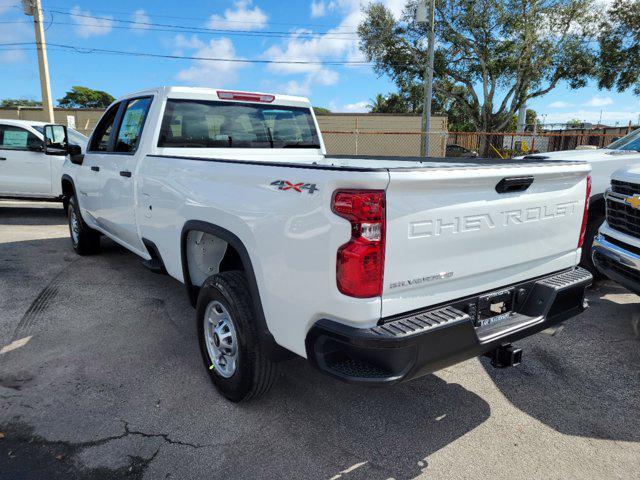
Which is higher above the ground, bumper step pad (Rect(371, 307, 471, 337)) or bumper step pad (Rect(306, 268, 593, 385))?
bumper step pad (Rect(371, 307, 471, 337))

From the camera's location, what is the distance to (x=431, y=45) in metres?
19.5

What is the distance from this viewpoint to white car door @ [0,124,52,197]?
9180 millimetres

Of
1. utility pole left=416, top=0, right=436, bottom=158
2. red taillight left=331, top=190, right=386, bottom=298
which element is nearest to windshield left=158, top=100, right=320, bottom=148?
red taillight left=331, top=190, right=386, bottom=298

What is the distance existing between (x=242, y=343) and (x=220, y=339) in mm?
321

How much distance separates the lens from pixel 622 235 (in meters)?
3.94

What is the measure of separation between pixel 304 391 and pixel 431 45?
62.8 ft

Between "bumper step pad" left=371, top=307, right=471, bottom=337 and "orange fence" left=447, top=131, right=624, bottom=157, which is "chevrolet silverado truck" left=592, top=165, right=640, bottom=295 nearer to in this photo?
"bumper step pad" left=371, top=307, right=471, bottom=337

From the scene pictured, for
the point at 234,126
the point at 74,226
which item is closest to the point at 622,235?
the point at 234,126

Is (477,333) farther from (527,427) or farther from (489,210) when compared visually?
(527,427)

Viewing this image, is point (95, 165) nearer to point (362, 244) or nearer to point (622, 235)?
point (362, 244)

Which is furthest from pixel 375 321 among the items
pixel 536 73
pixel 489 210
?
pixel 536 73

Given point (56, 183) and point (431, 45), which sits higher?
point (431, 45)

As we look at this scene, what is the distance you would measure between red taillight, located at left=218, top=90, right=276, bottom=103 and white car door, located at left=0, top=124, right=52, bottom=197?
21.0ft

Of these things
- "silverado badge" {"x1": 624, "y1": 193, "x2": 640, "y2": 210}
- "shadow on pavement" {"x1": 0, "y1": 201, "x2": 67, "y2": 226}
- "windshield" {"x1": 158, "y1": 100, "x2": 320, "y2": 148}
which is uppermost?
"windshield" {"x1": 158, "y1": 100, "x2": 320, "y2": 148}
